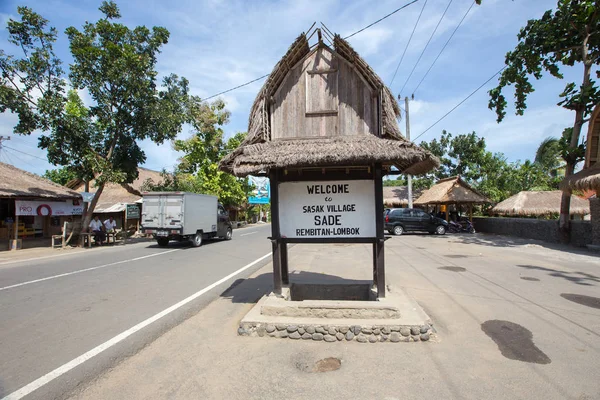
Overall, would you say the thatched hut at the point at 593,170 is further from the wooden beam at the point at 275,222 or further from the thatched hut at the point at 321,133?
the wooden beam at the point at 275,222

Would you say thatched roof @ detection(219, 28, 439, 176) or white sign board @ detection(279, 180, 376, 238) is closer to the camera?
thatched roof @ detection(219, 28, 439, 176)

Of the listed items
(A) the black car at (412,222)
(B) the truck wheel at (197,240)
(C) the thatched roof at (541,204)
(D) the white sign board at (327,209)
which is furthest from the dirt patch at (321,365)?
(C) the thatched roof at (541,204)

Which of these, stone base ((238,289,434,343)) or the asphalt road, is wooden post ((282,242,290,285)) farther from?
the asphalt road

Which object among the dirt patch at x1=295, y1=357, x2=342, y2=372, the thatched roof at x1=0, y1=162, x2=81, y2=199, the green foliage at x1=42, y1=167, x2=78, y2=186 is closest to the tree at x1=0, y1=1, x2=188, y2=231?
the thatched roof at x1=0, y1=162, x2=81, y2=199

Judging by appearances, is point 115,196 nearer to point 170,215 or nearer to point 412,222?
point 170,215

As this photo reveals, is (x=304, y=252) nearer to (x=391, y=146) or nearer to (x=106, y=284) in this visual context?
(x=106, y=284)

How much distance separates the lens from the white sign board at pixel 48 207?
16.4 m

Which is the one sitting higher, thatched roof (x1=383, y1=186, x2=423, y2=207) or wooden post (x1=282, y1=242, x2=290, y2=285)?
thatched roof (x1=383, y1=186, x2=423, y2=207)

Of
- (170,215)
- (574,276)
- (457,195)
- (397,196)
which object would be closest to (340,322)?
(574,276)

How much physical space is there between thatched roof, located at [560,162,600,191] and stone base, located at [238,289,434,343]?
431 inches

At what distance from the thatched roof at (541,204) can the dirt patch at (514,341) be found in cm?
2255

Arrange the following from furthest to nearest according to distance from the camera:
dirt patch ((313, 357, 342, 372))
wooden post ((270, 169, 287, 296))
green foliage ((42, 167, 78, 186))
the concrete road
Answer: green foliage ((42, 167, 78, 186)) < wooden post ((270, 169, 287, 296)) < dirt patch ((313, 357, 342, 372)) < the concrete road

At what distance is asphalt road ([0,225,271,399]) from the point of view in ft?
12.7

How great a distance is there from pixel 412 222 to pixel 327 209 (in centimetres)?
1817
